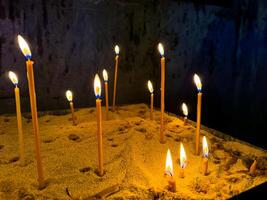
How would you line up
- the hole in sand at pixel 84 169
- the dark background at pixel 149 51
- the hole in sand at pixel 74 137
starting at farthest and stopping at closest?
the dark background at pixel 149 51, the hole in sand at pixel 74 137, the hole in sand at pixel 84 169

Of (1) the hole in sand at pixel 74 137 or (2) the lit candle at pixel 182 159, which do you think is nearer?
(2) the lit candle at pixel 182 159

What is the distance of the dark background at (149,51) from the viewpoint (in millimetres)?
3154

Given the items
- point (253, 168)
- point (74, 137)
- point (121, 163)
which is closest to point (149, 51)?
point (74, 137)

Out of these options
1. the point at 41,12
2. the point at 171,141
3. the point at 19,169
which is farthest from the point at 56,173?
the point at 41,12

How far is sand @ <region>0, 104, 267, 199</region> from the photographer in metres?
1.61

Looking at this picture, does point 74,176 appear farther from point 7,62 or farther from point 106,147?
point 7,62

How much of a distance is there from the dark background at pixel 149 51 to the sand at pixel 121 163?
2.60 ft

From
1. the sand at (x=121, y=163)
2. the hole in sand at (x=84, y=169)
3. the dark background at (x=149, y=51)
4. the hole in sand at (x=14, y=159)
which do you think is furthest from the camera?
the dark background at (x=149, y=51)

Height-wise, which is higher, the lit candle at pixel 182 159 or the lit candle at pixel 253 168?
the lit candle at pixel 182 159

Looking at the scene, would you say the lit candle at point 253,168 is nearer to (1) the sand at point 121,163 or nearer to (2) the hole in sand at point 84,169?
(1) the sand at point 121,163

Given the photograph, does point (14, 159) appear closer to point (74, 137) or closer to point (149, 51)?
point (74, 137)

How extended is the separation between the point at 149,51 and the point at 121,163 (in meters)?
2.37

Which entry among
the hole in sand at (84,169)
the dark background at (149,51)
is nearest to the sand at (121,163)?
the hole in sand at (84,169)

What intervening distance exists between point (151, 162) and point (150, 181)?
0.28 meters
